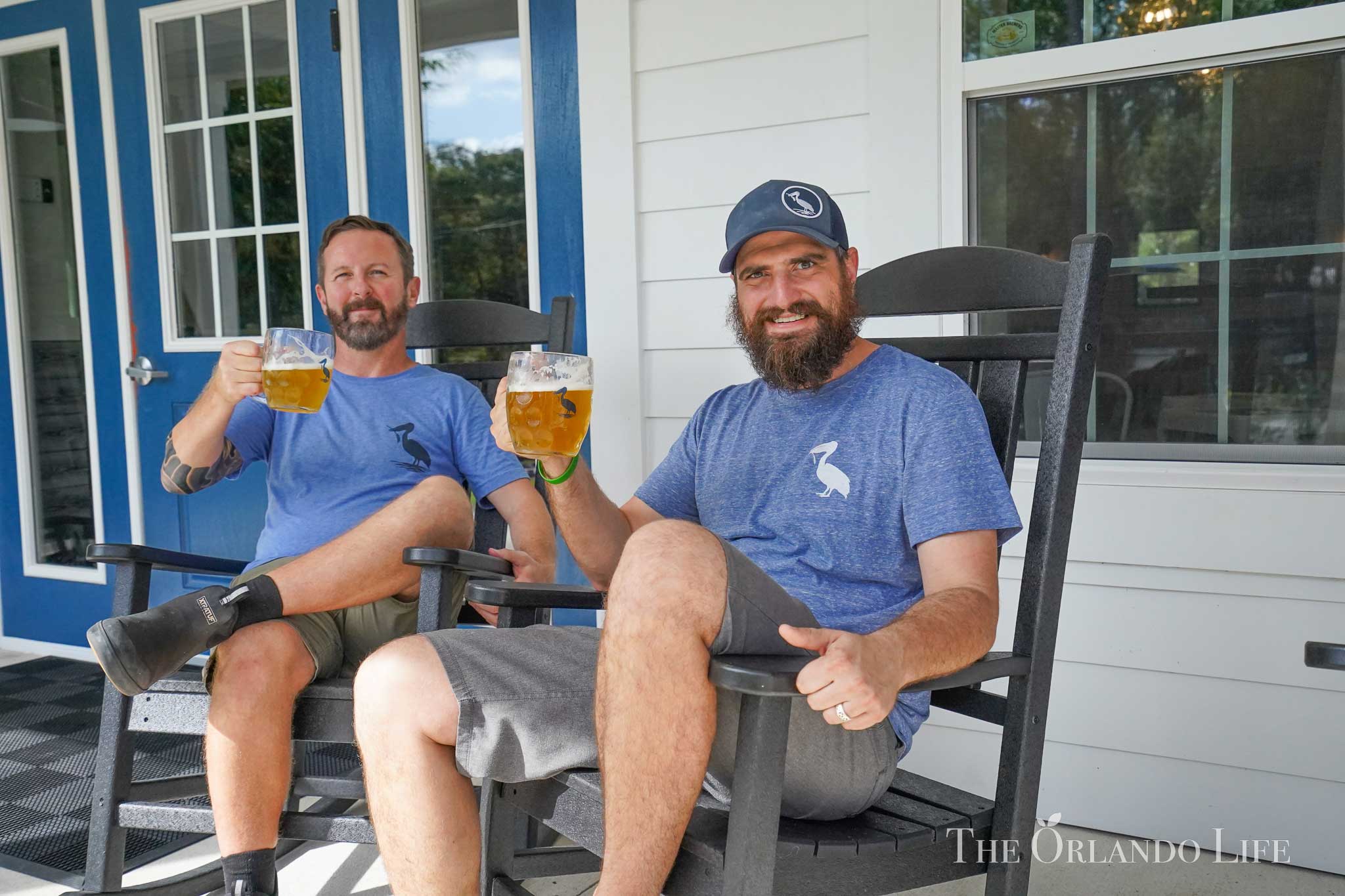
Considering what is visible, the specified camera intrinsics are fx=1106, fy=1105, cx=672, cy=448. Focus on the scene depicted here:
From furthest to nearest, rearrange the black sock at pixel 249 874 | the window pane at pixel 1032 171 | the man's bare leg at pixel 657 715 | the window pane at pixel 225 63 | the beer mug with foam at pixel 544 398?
1. the window pane at pixel 225 63
2. the window pane at pixel 1032 171
3. the black sock at pixel 249 874
4. the beer mug with foam at pixel 544 398
5. the man's bare leg at pixel 657 715

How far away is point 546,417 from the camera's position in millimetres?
1437

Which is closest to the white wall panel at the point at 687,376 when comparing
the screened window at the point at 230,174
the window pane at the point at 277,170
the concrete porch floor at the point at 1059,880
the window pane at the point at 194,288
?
the concrete porch floor at the point at 1059,880

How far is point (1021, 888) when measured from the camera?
54.2 inches

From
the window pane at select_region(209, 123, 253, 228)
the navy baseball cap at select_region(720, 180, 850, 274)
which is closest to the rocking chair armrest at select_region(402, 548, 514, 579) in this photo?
the navy baseball cap at select_region(720, 180, 850, 274)

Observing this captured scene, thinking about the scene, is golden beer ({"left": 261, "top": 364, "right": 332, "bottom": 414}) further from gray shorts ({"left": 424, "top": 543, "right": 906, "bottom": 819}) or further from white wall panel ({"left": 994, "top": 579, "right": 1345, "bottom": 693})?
white wall panel ({"left": 994, "top": 579, "right": 1345, "bottom": 693})

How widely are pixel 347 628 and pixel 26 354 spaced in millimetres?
2600

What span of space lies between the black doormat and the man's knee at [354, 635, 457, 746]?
1064mm

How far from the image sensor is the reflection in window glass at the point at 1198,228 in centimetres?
210

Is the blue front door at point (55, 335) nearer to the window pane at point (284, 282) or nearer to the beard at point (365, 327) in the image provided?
the window pane at point (284, 282)

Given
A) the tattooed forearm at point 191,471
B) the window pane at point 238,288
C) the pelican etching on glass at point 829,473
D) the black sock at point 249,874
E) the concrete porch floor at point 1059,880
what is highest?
the window pane at point 238,288

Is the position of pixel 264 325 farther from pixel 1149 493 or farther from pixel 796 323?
pixel 1149 493

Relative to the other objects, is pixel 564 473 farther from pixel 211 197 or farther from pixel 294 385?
pixel 211 197

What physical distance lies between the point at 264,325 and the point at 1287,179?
8.96 ft

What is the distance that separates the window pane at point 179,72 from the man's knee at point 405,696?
2.56 metres
